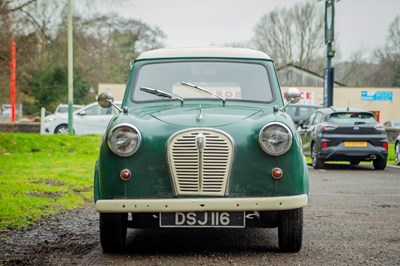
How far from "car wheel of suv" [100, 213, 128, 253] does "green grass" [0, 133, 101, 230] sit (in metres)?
1.96

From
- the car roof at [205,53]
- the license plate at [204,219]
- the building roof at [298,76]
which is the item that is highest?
the building roof at [298,76]

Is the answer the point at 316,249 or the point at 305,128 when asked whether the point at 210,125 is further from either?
the point at 305,128

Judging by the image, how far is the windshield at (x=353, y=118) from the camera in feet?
59.0

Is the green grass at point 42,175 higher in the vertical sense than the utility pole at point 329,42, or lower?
lower

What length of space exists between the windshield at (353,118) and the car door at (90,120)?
38.4ft

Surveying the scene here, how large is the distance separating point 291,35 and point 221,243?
6465 centimetres

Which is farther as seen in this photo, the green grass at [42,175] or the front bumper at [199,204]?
the green grass at [42,175]

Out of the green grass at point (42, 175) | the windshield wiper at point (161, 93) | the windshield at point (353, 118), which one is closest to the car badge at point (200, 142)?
the windshield wiper at point (161, 93)

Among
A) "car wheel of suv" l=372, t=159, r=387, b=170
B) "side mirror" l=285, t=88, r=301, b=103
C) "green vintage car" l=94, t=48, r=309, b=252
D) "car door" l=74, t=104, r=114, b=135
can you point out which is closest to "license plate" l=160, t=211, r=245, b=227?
"green vintage car" l=94, t=48, r=309, b=252

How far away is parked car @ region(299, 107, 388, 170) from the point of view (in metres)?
17.8

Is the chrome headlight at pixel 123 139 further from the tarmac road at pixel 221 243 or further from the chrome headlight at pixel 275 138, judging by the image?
the chrome headlight at pixel 275 138

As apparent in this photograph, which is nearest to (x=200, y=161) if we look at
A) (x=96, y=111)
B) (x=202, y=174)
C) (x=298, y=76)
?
(x=202, y=174)

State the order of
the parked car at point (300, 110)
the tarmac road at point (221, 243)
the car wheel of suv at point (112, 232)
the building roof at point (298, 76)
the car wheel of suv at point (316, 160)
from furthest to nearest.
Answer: the building roof at point (298, 76), the parked car at point (300, 110), the car wheel of suv at point (316, 160), the car wheel of suv at point (112, 232), the tarmac road at point (221, 243)

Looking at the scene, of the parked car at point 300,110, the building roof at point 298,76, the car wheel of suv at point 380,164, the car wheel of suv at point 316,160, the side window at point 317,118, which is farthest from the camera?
the building roof at point 298,76
